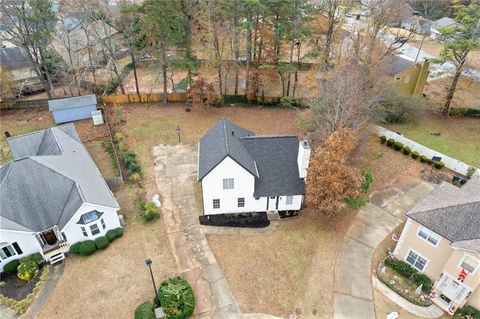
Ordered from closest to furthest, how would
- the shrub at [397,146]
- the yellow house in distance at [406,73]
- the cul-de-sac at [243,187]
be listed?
the cul-de-sac at [243,187] < the shrub at [397,146] < the yellow house in distance at [406,73]

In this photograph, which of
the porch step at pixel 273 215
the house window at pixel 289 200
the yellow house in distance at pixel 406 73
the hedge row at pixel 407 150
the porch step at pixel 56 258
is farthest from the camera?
the yellow house in distance at pixel 406 73

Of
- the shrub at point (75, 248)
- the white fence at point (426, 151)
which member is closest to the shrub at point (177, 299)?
the shrub at point (75, 248)

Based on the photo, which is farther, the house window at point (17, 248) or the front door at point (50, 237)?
the front door at point (50, 237)

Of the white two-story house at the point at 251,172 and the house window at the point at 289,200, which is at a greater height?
the white two-story house at the point at 251,172

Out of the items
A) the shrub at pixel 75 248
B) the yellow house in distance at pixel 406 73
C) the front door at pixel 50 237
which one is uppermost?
the yellow house in distance at pixel 406 73

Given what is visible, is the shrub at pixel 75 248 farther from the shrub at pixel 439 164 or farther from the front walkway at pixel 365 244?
the shrub at pixel 439 164

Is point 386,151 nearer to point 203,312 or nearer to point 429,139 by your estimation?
point 429,139

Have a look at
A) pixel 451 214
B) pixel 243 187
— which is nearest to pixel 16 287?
pixel 243 187
